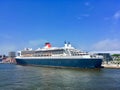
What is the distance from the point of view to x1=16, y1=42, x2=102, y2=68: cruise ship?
70438 mm

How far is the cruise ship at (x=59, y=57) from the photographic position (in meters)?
70.4

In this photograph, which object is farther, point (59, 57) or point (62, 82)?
point (59, 57)

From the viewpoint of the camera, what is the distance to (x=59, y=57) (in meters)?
80.4

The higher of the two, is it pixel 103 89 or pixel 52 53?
pixel 52 53

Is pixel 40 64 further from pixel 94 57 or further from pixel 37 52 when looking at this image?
pixel 94 57

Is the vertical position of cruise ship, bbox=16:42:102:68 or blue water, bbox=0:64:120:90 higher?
cruise ship, bbox=16:42:102:68

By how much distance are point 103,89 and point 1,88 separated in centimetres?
1264

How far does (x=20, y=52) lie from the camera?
108 metres

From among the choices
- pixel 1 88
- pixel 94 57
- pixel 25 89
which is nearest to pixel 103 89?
pixel 25 89

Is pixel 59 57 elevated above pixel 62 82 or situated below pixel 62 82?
above

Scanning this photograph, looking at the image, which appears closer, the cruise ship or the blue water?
the blue water

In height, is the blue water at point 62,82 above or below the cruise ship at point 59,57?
below

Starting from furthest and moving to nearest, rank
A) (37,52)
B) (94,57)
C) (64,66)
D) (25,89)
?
(37,52) → (64,66) → (94,57) → (25,89)

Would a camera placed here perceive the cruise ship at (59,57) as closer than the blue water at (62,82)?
No
